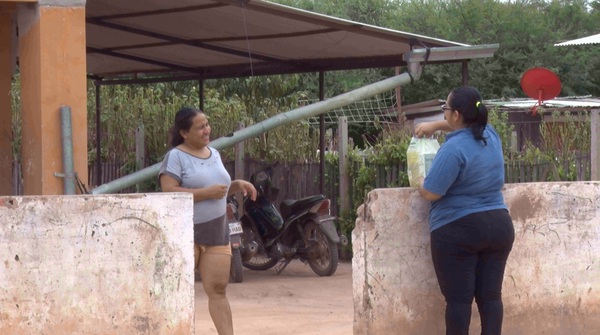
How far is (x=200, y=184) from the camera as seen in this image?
21.9ft

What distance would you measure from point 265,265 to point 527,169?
3287mm

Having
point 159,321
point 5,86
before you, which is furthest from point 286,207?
point 159,321

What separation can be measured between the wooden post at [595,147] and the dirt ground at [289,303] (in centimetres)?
309

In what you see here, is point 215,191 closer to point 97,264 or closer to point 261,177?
point 97,264

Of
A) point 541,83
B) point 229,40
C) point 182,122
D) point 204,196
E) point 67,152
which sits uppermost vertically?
point 229,40

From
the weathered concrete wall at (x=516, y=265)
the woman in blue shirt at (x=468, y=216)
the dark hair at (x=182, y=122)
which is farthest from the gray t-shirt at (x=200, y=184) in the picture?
the woman in blue shirt at (x=468, y=216)

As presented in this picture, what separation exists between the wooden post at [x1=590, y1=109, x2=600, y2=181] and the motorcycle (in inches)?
122

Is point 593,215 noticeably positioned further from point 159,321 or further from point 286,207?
point 286,207

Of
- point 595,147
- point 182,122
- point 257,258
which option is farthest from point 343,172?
point 182,122

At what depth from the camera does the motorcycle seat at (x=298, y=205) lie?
Answer: 11.6m

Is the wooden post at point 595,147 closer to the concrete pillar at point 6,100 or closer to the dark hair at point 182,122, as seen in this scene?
the concrete pillar at point 6,100

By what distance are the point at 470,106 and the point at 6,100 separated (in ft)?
18.3

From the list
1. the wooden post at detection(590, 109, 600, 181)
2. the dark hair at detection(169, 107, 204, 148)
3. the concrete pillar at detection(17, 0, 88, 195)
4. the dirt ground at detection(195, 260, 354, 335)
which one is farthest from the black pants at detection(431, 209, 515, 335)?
the wooden post at detection(590, 109, 600, 181)

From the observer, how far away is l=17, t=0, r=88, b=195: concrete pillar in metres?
8.08
